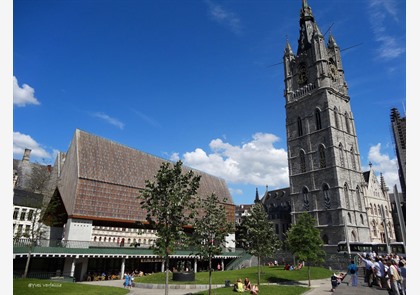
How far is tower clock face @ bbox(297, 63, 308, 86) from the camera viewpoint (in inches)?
2840

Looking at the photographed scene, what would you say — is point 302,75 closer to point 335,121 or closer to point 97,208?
point 335,121

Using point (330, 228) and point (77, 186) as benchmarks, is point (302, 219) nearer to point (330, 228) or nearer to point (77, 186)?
point (330, 228)

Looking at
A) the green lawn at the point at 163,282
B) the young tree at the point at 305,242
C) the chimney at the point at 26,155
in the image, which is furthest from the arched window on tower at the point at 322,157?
the chimney at the point at 26,155

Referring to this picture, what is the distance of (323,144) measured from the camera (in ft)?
206

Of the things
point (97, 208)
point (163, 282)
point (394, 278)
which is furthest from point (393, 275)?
point (97, 208)

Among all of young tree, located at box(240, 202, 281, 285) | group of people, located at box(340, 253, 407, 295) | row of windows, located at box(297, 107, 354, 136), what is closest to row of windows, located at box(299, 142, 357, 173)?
row of windows, located at box(297, 107, 354, 136)

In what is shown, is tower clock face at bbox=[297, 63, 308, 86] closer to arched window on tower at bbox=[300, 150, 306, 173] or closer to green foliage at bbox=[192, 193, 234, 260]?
arched window on tower at bbox=[300, 150, 306, 173]

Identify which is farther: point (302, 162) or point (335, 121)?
point (302, 162)

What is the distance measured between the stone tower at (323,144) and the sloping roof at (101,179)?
34.5 metres

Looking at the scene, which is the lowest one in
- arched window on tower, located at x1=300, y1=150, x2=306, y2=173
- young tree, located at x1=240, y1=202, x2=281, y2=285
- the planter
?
the planter

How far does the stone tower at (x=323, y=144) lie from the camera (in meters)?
57.1

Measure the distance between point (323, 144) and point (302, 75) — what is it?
67.9 ft
